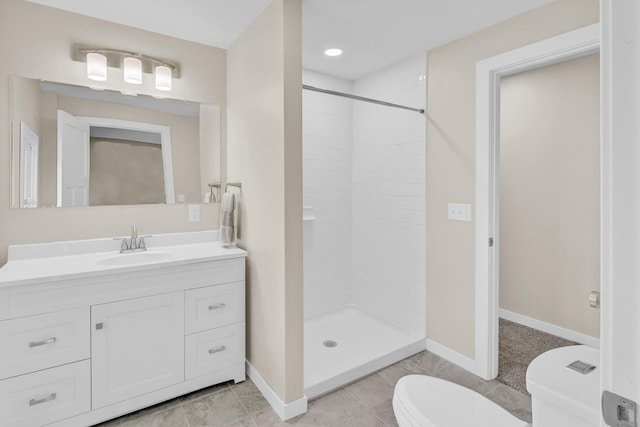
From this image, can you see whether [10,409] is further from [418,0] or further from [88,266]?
[418,0]

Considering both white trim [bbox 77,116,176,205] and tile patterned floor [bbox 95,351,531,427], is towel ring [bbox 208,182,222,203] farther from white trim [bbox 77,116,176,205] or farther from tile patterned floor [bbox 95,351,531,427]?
tile patterned floor [bbox 95,351,531,427]

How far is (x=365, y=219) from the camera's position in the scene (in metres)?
3.50

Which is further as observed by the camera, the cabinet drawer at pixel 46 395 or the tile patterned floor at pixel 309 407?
the tile patterned floor at pixel 309 407

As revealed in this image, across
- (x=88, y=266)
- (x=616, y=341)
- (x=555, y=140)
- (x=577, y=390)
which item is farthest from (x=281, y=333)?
(x=555, y=140)

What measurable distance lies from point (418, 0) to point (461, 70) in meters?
0.68

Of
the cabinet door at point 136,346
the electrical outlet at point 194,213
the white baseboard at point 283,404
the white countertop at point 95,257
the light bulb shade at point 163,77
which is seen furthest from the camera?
the electrical outlet at point 194,213

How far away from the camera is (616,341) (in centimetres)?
49

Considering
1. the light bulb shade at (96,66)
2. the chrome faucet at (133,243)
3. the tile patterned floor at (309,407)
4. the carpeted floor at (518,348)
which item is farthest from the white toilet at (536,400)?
the light bulb shade at (96,66)

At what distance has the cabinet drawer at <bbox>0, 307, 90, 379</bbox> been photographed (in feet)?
5.55

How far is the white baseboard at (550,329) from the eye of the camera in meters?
2.93

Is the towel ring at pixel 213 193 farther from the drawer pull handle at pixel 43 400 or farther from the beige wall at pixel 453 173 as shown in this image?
the beige wall at pixel 453 173

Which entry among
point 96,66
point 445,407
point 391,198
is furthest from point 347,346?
point 96,66

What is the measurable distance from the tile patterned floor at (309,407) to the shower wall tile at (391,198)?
0.76 m

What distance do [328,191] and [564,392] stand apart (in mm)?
2670
